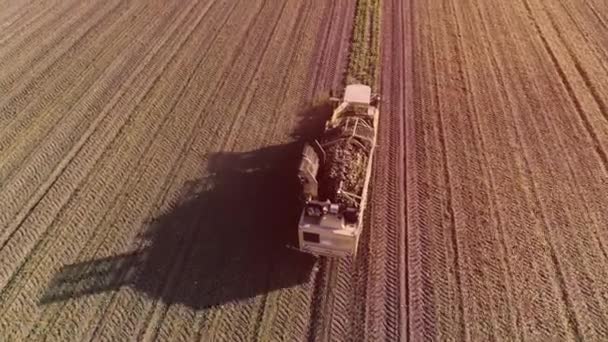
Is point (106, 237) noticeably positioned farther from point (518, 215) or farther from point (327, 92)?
point (518, 215)

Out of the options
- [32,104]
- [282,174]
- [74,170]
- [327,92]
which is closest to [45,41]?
[32,104]

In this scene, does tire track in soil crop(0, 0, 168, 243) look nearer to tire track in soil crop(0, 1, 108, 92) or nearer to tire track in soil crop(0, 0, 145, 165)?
tire track in soil crop(0, 0, 145, 165)

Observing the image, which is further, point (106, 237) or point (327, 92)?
point (327, 92)

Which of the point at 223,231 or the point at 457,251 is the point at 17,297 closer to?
the point at 223,231

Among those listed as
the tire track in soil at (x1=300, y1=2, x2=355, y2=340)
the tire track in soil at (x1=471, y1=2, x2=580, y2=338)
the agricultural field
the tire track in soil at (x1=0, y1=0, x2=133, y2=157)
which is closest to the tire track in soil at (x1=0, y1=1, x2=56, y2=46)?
the agricultural field

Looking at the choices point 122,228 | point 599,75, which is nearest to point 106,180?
point 122,228

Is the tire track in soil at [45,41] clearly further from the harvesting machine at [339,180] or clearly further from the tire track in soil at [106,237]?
the harvesting machine at [339,180]

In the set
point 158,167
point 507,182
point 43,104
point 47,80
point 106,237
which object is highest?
point 47,80
